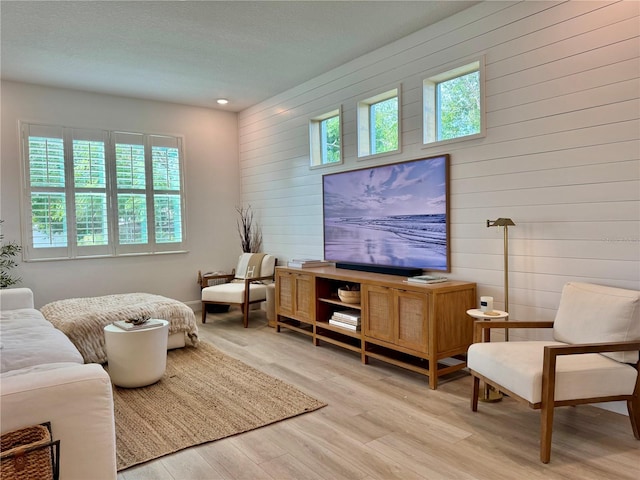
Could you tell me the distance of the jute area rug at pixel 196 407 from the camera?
2.50 metres

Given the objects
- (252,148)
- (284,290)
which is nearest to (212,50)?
(252,148)

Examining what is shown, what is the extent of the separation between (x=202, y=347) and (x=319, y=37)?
3222mm

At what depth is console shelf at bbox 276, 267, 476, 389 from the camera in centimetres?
326

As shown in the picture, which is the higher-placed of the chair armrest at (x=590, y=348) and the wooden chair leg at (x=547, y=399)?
the chair armrest at (x=590, y=348)

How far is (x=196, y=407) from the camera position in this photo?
2975 mm

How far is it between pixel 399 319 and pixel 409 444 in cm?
119

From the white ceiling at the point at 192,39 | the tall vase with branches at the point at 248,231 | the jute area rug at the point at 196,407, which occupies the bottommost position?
the jute area rug at the point at 196,407

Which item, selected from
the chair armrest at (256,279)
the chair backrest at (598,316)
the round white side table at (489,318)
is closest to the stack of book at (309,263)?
the chair armrest at (256,279)

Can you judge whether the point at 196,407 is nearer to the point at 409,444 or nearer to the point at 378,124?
the point at 409,444

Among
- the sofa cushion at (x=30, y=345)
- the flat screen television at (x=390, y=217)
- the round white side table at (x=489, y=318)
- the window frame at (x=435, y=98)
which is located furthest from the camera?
the flat screen television at (x=390, y=217)

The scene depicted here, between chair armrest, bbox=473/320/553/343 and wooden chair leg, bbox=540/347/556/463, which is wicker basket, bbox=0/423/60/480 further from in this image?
chair armrest, bbox=473/320/553/343

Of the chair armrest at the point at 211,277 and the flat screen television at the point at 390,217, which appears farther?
the chair armrest at the point at 211,277

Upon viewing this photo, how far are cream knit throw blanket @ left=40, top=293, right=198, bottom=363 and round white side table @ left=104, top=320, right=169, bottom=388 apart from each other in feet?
1.69

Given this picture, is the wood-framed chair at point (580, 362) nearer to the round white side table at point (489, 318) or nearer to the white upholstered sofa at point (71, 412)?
the round white side table at point (489, 318)
